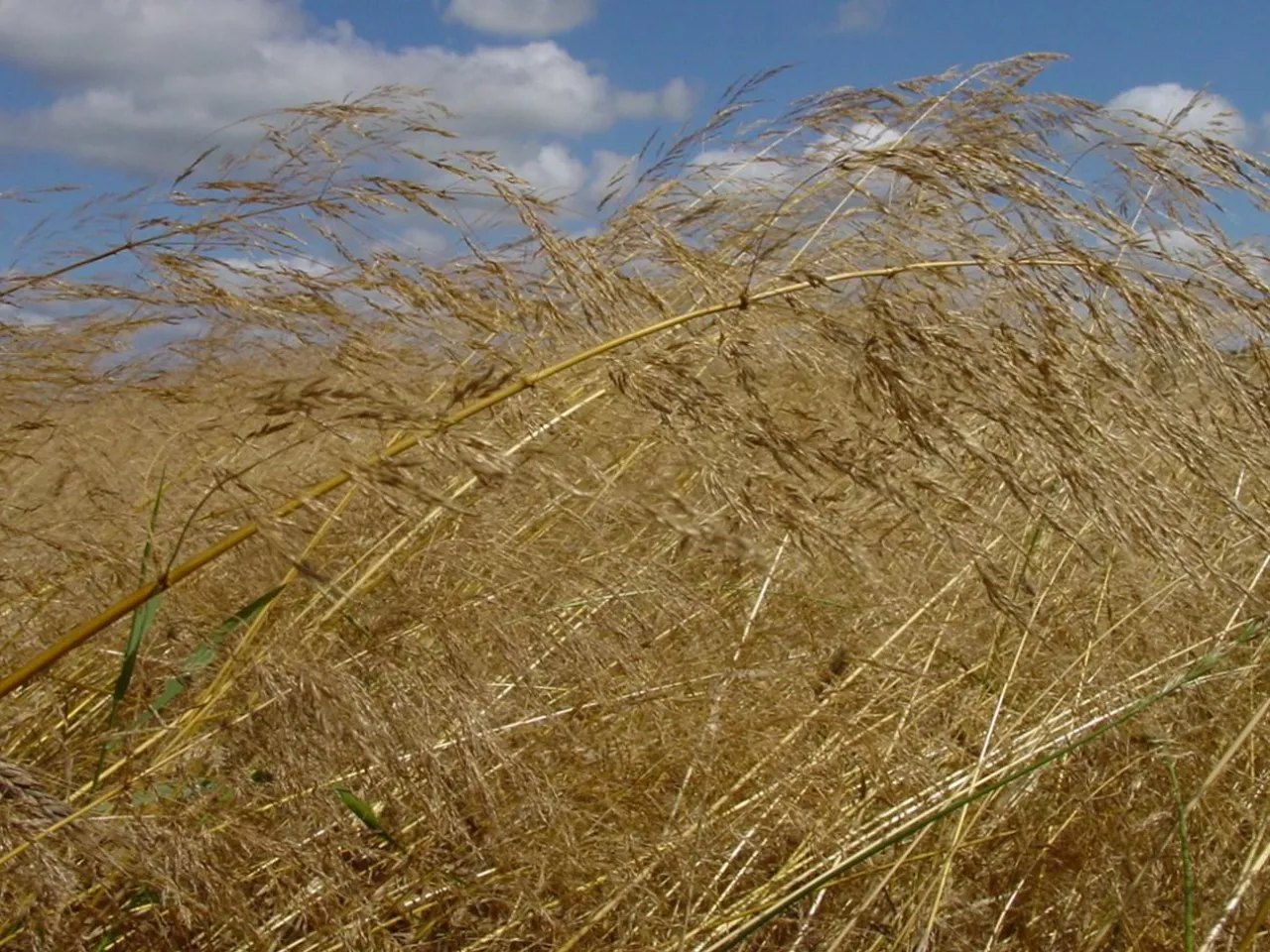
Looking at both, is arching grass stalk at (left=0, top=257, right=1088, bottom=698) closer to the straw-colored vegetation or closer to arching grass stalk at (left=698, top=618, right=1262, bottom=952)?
the straw-colored vegetation

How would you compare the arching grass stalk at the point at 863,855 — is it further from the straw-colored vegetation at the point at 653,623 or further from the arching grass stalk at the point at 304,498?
the arching grass stalk at the point at 304,498

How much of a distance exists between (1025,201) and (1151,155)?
1.57 feet

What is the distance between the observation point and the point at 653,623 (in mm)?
2240

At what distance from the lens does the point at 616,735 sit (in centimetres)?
195

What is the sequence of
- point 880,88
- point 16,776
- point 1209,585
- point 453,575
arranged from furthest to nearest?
point 880,88
point 1209,585
point 453,575
point 16,776

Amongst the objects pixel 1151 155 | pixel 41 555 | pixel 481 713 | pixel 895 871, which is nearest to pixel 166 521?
pixel 41 555

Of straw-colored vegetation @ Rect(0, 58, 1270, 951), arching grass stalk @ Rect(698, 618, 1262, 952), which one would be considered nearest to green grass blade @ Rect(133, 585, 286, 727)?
straw-colored vegetation @ Rect(0, 58, 1270, 951)

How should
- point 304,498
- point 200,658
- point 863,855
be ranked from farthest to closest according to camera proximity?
point 200,658 → point 863,855 → point 304,498

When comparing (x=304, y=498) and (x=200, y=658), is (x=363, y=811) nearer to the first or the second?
(x=200, y=658)

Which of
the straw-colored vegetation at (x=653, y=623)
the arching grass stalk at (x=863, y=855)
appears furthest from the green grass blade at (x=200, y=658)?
the arching grass stalk at (x=863, y=855)

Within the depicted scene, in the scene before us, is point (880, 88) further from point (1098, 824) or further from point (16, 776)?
point (16, 776)

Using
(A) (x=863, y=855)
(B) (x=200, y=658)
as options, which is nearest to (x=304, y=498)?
(B) (x=200, y=658)

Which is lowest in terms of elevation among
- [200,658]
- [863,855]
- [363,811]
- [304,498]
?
[863,855]

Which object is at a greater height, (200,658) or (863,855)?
(200,658)
